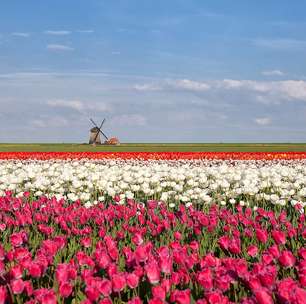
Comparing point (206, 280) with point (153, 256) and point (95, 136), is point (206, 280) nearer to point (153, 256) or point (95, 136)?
point (153, 256)

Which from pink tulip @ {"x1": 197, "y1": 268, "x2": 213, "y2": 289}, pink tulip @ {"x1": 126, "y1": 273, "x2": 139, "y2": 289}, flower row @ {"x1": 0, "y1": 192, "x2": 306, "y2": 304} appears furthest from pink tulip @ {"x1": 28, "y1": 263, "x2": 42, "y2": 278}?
pink tulip @ {"x1": 197, "y1": 268, "x2": 213, "y2": 289}

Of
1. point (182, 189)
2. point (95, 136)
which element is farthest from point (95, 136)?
point (182, 189)

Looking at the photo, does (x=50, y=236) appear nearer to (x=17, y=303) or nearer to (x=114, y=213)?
(x=114, y=213)

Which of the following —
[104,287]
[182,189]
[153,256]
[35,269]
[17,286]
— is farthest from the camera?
[182,189]

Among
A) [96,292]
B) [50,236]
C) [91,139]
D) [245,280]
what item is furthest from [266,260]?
[91,139]

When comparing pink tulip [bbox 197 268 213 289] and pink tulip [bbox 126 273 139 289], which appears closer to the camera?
pink tulip [bbox 197 268 213 289]

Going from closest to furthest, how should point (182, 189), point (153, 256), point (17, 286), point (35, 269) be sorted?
point (17, 286), point (35, 269), point (153, 256), point (182, 189)

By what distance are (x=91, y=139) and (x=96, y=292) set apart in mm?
68443

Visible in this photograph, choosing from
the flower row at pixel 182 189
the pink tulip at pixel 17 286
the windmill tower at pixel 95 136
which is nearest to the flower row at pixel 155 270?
the pink tulip at pixel 17 286

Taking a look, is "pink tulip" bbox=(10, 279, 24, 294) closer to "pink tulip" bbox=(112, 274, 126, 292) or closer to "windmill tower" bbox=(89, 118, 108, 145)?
"pink tulip" bbox=(112, 274, 126, 292)

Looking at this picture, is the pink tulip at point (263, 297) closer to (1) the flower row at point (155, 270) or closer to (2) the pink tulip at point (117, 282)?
(1) the flower row at point (155, 270)

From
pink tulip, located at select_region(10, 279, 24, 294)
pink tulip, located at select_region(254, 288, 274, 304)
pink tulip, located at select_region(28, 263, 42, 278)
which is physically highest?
pink tulip, located at select_region(254, 288, 274, 304)

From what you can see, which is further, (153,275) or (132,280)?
(153,275)

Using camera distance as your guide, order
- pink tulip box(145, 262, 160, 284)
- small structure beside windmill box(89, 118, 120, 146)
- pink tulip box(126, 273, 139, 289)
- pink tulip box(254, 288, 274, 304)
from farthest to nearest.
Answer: small structure beside windmill box(89, 118, 120, 146), pink tulip box(145, 262, 160, 284), pink tulip box(126, 273, 139, 289), pink tulip box(254, 288, 274, 304)
